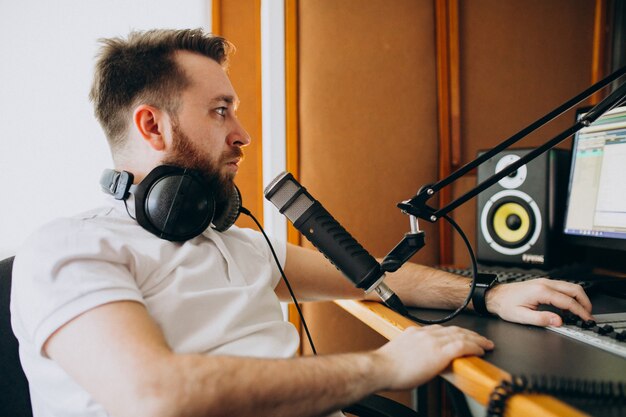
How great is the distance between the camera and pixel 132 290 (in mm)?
691

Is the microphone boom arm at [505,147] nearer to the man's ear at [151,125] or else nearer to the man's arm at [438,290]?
the man's arm at [438,290]

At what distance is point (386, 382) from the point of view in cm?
66

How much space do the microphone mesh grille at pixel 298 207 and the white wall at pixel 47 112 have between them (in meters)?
0.84

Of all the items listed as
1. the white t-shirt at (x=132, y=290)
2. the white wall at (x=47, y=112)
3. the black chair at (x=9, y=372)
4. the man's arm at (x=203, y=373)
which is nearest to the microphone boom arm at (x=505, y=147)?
the man's arm at (x=203, y=373)

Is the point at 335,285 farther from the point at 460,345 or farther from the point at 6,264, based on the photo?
the point at 6,264

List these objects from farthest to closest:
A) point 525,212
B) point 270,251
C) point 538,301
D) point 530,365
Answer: point 525,212 < point 270,251 < point 538,301 < point 530,365

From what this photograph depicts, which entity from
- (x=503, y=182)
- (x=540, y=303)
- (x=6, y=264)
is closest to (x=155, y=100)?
(x=6, y=264)

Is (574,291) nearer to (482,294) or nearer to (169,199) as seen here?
(482,294)

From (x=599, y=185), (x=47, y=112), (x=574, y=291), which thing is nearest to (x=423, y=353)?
(x=574, y=291)

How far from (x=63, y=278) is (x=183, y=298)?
209mm

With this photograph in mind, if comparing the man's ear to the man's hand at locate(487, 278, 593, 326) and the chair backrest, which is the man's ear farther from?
the man's hand at locate(487, 278, 593, 326)

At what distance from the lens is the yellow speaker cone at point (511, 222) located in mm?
1326

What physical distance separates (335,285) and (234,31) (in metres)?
0.96

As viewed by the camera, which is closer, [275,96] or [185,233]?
[185,233]
